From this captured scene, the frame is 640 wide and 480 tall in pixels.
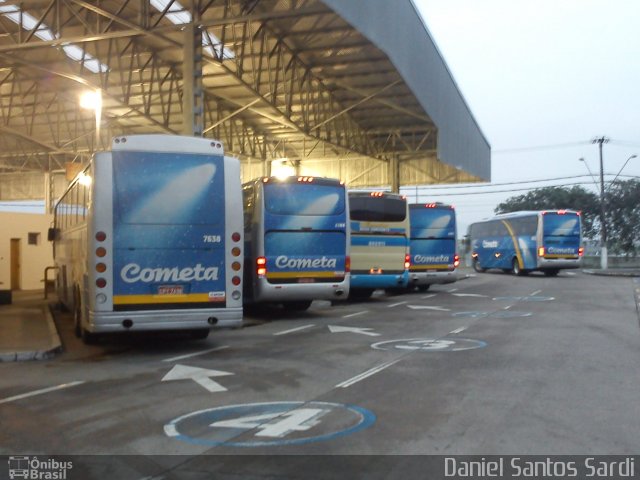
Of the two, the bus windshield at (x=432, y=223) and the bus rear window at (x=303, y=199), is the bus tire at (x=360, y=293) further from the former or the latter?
the bus rear window at (x=303, y=199)

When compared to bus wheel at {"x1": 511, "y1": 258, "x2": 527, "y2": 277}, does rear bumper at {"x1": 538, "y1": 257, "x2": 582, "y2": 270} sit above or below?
above

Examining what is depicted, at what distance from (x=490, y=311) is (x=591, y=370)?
874 centimetres

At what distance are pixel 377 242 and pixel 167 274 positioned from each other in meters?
12.0

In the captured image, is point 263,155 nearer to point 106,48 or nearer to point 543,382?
point 106,48

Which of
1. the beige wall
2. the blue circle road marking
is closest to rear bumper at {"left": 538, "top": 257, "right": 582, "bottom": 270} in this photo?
the beige wall

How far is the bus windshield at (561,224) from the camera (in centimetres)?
3778

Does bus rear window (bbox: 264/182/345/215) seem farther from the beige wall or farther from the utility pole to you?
the utility pole

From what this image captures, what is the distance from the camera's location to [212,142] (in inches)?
477

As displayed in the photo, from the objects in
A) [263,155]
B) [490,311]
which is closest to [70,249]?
[490,311]

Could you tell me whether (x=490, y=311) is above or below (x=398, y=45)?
below

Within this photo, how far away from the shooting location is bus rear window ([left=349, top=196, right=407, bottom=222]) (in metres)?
22.7

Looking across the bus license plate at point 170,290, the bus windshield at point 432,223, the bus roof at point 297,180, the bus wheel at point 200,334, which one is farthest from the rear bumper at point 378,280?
the bus license plate at point 170,290

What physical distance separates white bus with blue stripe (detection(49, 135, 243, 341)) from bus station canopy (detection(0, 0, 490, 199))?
846cm

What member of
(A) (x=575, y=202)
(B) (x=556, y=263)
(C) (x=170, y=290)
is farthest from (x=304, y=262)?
(A) (x=575, y=202)
